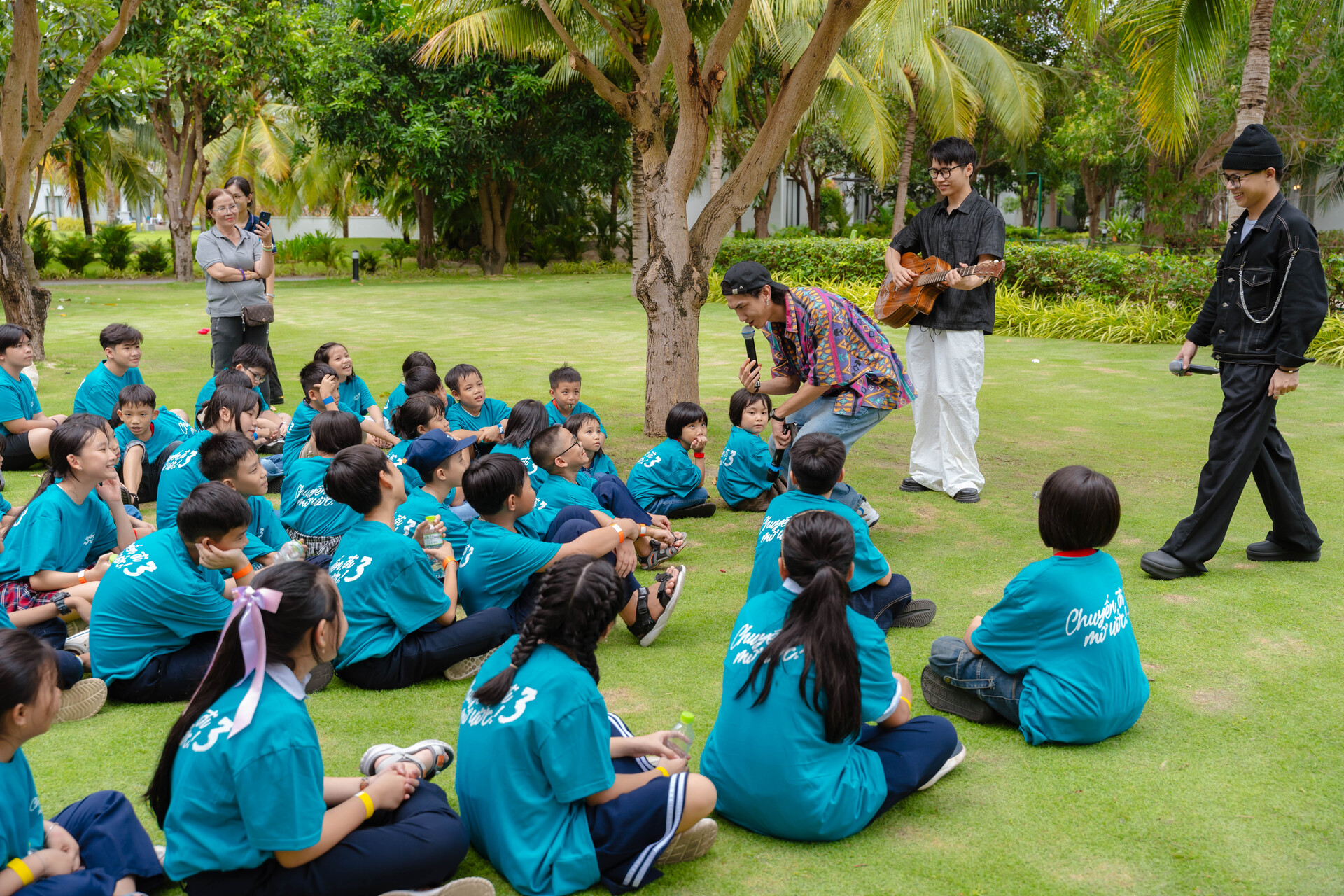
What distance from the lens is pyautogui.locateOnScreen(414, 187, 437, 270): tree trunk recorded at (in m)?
26.3

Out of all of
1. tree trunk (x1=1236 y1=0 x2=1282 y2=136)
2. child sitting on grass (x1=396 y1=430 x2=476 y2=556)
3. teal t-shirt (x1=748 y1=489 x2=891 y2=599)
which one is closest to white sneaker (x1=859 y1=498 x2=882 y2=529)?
teal t-shirt (x1=748 y1=489 x2=891 y2=599)

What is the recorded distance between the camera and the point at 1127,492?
658 centimetres

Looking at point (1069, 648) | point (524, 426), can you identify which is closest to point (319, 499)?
point (524, 426)

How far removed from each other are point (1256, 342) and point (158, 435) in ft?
19.6

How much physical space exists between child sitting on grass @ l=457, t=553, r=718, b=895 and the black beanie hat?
371cm

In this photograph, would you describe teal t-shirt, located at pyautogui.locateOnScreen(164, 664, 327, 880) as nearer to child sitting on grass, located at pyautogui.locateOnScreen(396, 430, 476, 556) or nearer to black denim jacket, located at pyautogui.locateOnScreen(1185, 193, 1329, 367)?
child sitting on grass, located at pyautogui.locateOnScreen(396, 430, 476, 556)

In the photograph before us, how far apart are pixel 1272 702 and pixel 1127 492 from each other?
305 centimetres

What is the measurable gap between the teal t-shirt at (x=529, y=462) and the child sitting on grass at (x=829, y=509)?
1.26m

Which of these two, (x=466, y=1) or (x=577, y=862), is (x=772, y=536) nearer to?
(x=577, y=862)

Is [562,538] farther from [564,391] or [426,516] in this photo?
[564,391]

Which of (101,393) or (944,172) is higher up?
(944,172)

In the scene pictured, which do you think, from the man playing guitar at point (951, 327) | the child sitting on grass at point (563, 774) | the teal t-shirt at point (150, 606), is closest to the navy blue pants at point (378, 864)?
the child sitting on grass at point (563, 774)

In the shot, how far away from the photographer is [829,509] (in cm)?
384

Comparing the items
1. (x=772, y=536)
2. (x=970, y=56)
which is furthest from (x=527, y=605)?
(x=970, y=56)
